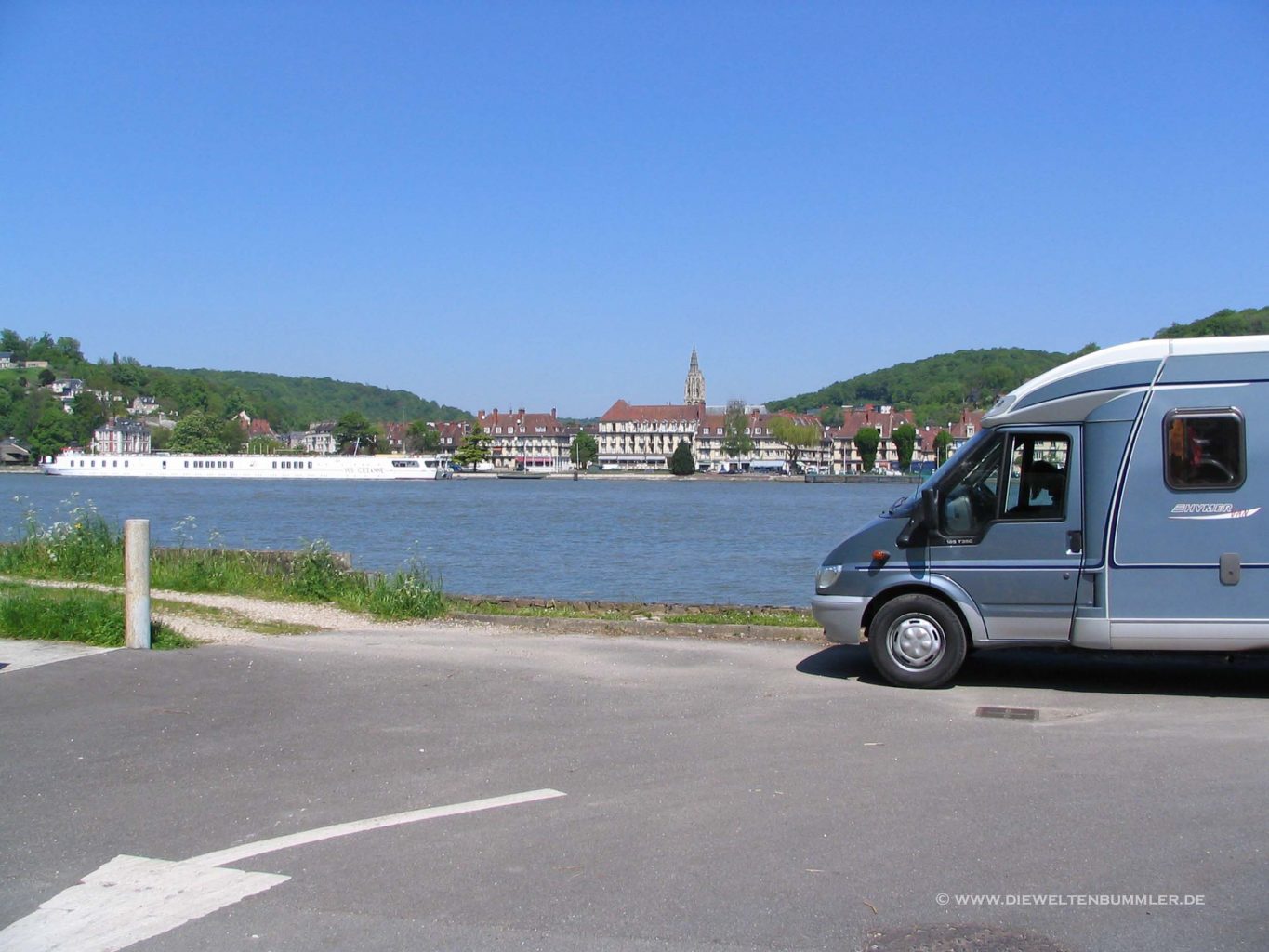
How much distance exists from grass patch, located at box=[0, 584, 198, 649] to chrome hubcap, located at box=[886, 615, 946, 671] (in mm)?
6791

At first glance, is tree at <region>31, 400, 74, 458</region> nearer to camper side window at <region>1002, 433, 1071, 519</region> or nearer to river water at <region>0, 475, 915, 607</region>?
river water at <region>0, 475, 915, 607</region>

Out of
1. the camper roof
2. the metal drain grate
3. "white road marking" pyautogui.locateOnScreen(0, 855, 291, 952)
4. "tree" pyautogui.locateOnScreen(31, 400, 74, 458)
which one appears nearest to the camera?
"white road marking" pyautogui.locateOnScreen(0, 855, 291, 952)

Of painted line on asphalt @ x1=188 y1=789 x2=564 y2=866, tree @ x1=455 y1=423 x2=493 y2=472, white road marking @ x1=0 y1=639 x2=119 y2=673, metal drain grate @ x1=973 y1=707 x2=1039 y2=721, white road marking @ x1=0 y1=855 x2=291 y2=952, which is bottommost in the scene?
white road marking @ x1=0 y1=855 x2=291 y2=952

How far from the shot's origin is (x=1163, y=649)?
9.91m

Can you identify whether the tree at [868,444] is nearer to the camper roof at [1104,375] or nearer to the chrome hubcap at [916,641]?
the camper roof at [1104,375]

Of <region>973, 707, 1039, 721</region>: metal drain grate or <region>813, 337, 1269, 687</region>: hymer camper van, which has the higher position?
<region>813, 337, 1269, 687</region>: hymer camper van

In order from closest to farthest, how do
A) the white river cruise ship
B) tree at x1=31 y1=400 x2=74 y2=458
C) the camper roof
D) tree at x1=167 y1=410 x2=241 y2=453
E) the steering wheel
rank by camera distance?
the camper roof < the steering wheel < the white river cruise ship < tree at x1=31 y1=400 x2=74 y2=458 < tree at x1=167 y1=410 x2=241 y2=453

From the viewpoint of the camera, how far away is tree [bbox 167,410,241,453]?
183m

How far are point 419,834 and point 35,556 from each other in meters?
15.4

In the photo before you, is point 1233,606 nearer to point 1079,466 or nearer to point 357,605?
point 1079,466

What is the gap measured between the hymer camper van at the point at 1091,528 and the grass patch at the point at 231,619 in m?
6.23

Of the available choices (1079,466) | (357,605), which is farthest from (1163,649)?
(357,605)

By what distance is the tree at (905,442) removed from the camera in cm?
17150

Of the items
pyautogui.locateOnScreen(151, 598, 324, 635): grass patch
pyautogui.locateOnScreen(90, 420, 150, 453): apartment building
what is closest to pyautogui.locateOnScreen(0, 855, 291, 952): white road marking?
pyautogui.locateOnScreen(151, 598, 324, 635): grass patch
